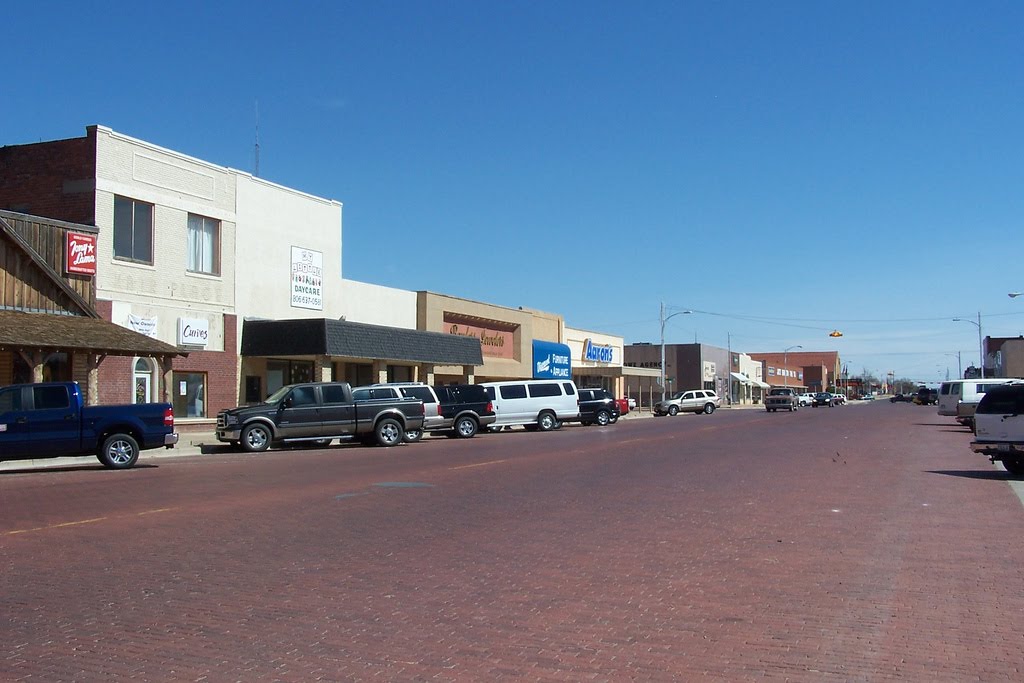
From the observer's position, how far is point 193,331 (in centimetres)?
3275

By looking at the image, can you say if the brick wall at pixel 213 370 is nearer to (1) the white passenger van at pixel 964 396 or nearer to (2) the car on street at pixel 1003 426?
(2) the car on street at pixel 1003 426

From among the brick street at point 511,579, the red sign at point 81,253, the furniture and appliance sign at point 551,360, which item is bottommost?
the brick street at point 511,579

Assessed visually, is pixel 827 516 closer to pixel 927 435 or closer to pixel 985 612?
pixel 985 612

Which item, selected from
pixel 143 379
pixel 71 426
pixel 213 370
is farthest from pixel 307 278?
pixel 71 426

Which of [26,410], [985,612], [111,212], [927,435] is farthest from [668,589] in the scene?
[927,435]

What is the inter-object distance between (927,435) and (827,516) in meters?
23.1

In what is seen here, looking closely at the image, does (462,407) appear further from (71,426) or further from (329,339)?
(71,426)

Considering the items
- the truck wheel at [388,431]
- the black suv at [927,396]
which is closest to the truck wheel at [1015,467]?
the truck wheel at [388,431]

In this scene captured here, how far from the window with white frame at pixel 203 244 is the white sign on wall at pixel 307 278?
3807 millimetres

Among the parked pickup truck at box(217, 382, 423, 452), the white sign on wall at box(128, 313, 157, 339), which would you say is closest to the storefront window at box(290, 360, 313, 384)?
the white sign on wall at box(128, 313, 157, 339)

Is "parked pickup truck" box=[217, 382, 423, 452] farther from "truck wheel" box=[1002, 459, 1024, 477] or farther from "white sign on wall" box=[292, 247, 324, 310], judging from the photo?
"truck wheel" box=[1002, 459, 1024, 477]

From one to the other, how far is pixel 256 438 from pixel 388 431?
12.8 ft

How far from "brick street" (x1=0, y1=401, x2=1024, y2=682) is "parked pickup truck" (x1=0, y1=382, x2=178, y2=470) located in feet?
5.70

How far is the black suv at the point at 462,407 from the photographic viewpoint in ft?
113
